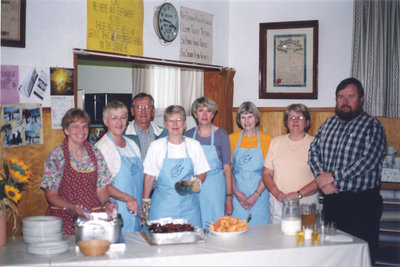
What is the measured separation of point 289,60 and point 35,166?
9.87ft

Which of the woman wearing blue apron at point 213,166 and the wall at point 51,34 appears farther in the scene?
the woman wearing blue apron at point 213,166

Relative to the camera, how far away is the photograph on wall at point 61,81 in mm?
3410

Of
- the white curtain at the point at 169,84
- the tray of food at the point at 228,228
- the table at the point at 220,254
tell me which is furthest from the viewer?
the white curtain at the point at 169,84

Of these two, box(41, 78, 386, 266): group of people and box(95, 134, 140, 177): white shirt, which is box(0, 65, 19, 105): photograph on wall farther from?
box(95, 134, 140, 177): white shirt

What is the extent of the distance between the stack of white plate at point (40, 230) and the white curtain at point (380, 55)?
133 inches

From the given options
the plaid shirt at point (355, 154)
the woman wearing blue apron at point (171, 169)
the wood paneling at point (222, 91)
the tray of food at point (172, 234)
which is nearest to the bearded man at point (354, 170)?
the plaid shirt at point (355, 154)

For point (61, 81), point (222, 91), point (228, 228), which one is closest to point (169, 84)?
point (222, 91)

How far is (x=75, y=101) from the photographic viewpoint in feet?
11.8

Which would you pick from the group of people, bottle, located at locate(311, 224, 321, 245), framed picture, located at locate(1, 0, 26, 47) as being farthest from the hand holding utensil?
framed picture, located at locate(1, 0, 26, 47)

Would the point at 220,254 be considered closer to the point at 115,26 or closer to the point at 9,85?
the point at 9,85

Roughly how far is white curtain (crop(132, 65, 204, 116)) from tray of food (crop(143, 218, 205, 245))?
9.62 ft

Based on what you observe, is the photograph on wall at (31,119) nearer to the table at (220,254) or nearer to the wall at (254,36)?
the table at (220,254)

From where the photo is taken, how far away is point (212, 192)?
153 inches

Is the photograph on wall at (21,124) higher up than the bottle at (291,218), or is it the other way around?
the photograph on wall at (21,124)
